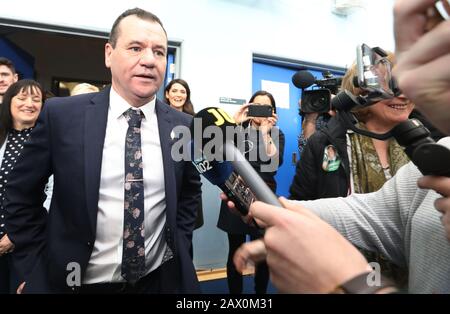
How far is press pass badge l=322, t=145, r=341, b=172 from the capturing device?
4.81 feet

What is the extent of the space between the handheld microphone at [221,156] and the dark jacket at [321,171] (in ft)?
2.54

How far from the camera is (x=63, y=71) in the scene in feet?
18.3

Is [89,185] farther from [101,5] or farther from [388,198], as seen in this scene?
[101,5]

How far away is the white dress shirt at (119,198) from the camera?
108cm

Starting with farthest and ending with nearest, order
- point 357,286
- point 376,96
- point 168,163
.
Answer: point 168,163
point 376,96
point 357,286

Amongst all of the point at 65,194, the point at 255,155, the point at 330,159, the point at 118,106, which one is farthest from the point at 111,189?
the point at 255,155

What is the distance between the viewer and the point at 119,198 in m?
1.11

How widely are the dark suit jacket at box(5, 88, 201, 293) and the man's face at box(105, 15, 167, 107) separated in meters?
0.09

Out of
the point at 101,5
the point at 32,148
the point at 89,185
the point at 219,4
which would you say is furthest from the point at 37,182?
the point at 219,4

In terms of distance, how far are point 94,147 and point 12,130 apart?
126 cm

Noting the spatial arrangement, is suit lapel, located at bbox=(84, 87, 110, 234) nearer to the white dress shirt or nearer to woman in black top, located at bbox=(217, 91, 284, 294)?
the white dress shirt

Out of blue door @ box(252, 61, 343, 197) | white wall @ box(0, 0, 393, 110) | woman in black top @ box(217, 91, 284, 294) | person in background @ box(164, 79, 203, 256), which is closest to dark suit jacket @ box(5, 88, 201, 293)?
woman in black top @ box(217, 91, 284, 294)

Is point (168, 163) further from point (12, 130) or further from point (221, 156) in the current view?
point (12, 130)

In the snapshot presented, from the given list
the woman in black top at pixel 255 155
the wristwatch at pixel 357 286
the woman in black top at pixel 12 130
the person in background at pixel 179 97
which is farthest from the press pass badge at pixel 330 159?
the woman in black top at pixel 12 130
